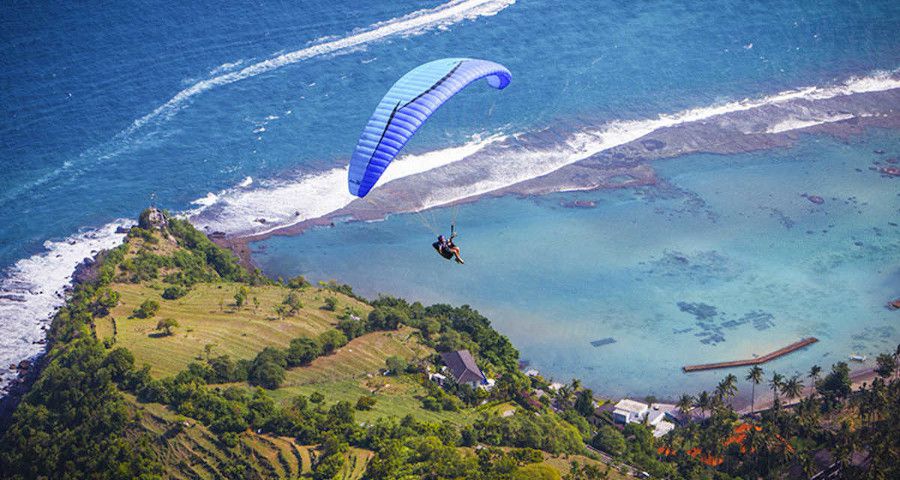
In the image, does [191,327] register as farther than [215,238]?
No

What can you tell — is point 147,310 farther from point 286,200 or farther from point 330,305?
point 286,200

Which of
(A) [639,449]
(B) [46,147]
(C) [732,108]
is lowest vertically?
(A) [639,449]

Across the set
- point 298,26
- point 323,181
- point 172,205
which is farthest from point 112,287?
point 298,26

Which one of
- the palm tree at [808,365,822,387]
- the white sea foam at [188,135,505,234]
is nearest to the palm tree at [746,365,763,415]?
the palm tree at [808,365,822,387]

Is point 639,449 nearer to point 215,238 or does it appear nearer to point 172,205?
point 215,238

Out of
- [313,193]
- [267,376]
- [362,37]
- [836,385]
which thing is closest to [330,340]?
[267,376]
